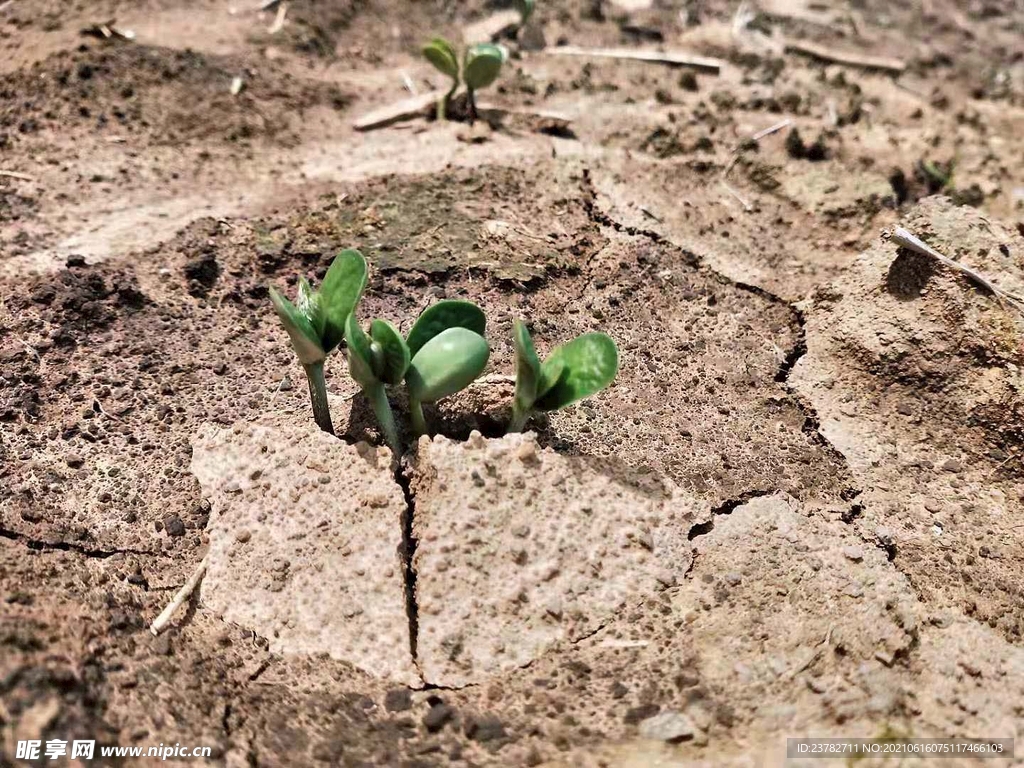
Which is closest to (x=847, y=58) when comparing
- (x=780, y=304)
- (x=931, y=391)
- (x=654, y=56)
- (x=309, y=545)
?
(x=654, y=56)

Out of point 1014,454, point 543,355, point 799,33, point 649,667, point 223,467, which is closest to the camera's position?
point 649,667

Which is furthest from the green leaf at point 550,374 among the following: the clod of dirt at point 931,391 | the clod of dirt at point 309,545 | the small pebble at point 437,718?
the clod of dirt at point 931,391

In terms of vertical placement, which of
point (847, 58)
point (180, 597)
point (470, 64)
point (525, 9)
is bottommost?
point (180, 597)

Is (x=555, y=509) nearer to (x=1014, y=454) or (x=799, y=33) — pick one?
(x=1014, y=454)

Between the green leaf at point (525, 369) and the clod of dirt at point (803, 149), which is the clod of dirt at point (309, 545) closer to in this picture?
the green leaf at point (525, 369)

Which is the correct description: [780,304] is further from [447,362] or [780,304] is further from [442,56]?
[442,56]

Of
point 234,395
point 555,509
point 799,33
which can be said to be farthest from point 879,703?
point 799,33
